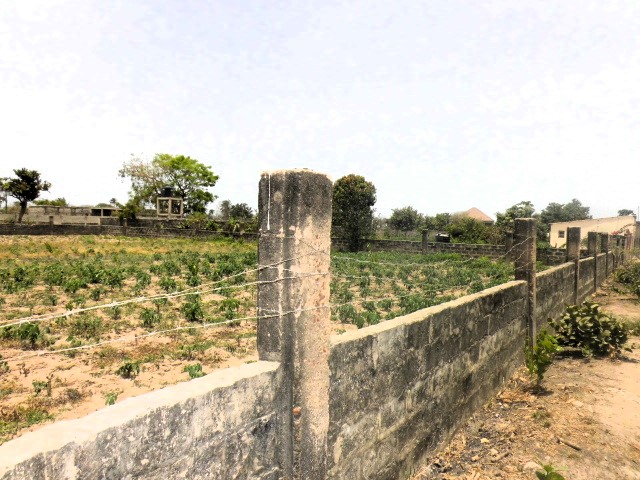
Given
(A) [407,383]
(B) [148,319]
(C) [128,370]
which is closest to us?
(A) [407,383]

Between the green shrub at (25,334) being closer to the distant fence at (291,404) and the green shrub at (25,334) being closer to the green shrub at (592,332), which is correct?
the distant fence at (291,404)

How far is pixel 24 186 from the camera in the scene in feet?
149

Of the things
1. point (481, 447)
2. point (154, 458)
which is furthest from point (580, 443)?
point (154, 458)

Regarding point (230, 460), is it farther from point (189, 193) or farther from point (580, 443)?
point (189, 193)

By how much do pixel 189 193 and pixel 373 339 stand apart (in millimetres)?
59650

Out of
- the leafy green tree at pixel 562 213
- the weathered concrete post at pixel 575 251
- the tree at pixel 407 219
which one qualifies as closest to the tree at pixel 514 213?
the tree at pixel 407 219

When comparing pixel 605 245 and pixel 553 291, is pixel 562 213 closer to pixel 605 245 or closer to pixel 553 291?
pixel 605 245

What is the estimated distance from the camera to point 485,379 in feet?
18.6

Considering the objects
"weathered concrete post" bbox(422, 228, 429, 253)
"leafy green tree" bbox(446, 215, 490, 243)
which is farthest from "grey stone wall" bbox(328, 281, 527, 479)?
"leafy green tree" bbox(446, 215, 490, 243)

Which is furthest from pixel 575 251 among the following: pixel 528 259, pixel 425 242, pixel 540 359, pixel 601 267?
pixel 425 242

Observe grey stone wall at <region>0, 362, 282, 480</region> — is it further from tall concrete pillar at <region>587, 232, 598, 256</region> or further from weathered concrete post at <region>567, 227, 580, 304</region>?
tall concrete pillar at <region>587, 232, 598, 256</region>

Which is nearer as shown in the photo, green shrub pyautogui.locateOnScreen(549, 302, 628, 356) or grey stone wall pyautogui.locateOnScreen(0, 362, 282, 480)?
grey stone wall pyautogui.locateOnScreen(0, 362, 282, 480)

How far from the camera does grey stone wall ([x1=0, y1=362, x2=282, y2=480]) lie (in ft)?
5.04

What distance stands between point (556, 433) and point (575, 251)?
7.97 m
